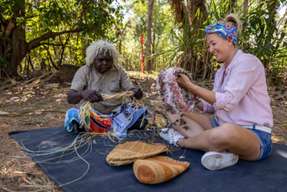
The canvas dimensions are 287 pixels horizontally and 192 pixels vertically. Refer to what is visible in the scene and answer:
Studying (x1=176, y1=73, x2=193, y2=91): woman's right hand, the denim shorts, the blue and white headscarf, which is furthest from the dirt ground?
the blue and white headscarf

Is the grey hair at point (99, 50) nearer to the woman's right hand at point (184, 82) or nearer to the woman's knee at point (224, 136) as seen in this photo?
the woman's right hand at point (184, 82)

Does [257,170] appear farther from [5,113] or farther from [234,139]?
[5,113]

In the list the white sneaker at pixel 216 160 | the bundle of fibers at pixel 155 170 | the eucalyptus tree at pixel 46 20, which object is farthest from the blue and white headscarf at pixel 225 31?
the eucalyptus tree at pixel 46 20

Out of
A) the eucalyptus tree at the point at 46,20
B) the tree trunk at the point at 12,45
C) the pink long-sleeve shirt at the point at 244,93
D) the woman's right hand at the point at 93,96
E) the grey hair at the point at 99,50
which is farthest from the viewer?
the tree trunk at the point at 12,45

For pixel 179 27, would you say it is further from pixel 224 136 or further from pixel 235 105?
pixel 224 136

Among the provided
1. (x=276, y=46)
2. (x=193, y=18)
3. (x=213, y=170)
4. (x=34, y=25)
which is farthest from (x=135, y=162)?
(x=34, y=25)

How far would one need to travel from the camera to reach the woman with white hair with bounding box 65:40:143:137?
2.91 meters

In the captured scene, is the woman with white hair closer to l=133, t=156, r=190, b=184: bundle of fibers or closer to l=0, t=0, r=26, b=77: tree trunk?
l=133, t=156, r=190, b=184: bundle of fibers

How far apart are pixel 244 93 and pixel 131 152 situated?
0.77 meters

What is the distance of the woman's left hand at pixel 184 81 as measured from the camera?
7.76 ft

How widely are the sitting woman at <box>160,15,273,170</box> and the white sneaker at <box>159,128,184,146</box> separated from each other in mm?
328

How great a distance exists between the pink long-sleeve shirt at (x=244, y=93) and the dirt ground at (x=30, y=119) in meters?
1.04

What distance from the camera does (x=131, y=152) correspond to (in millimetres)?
2369

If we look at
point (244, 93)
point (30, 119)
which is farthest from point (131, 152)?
point (30, 119)
